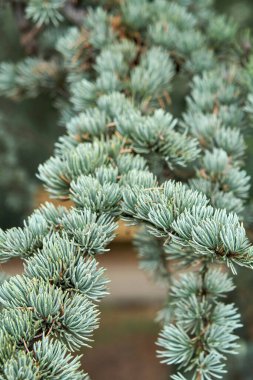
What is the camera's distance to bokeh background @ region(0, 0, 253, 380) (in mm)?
1761

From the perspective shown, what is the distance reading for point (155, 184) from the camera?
2.48 feet

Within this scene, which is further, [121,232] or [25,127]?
[121,232]

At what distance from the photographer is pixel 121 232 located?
278cm

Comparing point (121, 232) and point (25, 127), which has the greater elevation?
point (121, 232)

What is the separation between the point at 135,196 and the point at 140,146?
18 cm

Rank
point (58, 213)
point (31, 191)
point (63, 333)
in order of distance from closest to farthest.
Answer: point (63, 333) → point (58, 213) → point (31, 191)

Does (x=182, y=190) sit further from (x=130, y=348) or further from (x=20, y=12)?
(x=130, y=348)

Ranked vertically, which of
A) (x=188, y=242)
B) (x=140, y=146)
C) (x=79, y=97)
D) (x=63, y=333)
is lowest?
(x=63, y=333)

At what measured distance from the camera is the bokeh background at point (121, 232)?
1761mm

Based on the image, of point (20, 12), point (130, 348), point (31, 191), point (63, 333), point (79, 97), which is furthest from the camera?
point (130, 348)

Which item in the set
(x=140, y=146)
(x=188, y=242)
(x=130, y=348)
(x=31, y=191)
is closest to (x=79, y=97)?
(x=140, y=146)

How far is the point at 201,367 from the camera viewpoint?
2.31ft

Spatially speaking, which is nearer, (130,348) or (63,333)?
(63,333)

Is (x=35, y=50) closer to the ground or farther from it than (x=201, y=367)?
farther from it
